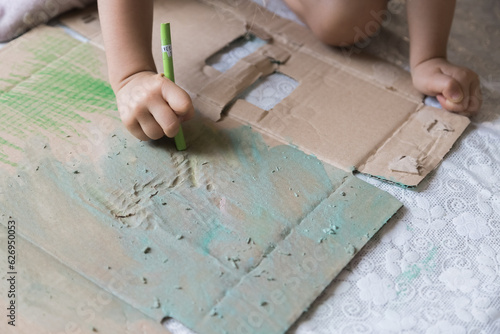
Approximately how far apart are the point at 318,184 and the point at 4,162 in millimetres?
423

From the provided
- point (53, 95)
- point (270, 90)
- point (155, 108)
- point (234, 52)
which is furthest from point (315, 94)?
point (53, 95)

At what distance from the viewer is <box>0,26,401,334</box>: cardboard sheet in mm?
599

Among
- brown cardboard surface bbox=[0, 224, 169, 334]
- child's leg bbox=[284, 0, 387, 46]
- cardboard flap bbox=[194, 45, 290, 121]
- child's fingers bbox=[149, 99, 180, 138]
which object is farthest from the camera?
child's leg bbox=[284, 0, 387, 46]

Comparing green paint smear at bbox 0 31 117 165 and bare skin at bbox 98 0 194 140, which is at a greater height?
bare skin at bbox 98 0 194 140

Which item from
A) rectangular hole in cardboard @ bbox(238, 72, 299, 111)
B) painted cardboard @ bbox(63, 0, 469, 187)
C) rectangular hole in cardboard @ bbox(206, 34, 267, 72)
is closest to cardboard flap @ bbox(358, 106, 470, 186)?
painted cardboard @ bbox(63, 0, 469, 187)

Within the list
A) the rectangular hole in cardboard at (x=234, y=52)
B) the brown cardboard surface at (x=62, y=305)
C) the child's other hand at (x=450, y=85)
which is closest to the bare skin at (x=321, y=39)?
the child's other hand at (x=450, y=85)

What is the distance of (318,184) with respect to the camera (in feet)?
2.38

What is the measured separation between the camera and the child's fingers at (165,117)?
0.70 metres

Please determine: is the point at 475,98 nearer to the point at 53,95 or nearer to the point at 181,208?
the point at 181,208

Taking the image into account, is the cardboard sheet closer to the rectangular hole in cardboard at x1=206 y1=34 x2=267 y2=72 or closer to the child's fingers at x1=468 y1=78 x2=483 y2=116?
the rectangular hole in cardboard at x1=206 y1=34 x2=267 y2=72

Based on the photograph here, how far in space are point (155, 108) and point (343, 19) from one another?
0.41m

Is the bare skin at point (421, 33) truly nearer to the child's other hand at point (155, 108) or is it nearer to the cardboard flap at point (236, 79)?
the cardboard flap at point (236, 79)

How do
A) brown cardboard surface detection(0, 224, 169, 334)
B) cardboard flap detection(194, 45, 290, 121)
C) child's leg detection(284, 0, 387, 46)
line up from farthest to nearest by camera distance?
1. child's leg detection(284, 0, 387, 46)
2. cardboard flap detection(194, 45, 290, 121)
3. brown cardboard surface detection(0, 224, 169, 334)

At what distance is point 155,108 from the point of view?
0.71m
